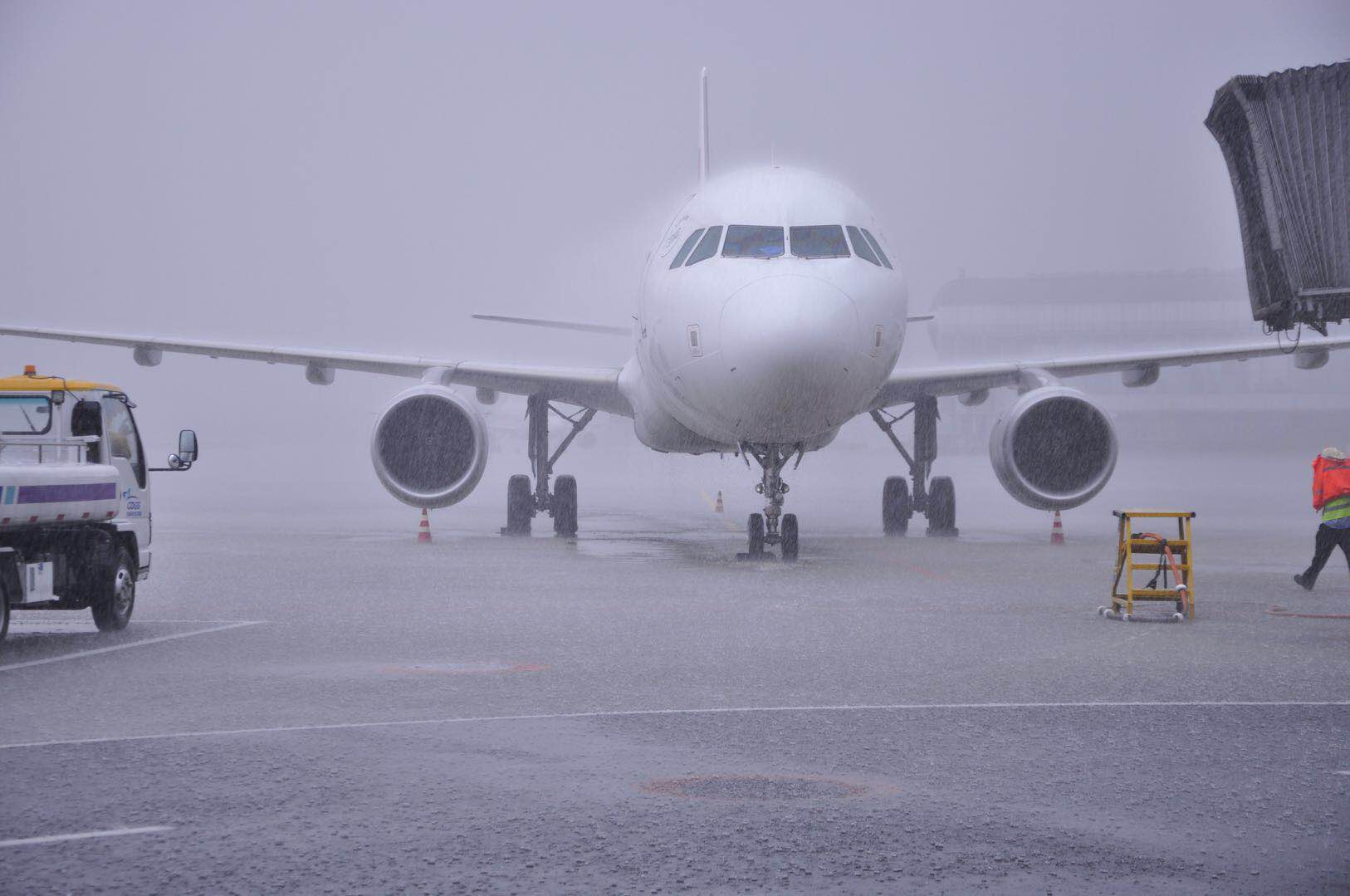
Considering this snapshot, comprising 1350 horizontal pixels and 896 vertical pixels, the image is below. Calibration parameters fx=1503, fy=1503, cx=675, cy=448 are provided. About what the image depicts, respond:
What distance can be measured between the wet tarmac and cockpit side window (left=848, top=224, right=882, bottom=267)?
3.51 m

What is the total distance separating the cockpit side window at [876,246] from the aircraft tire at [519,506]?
7.04 m

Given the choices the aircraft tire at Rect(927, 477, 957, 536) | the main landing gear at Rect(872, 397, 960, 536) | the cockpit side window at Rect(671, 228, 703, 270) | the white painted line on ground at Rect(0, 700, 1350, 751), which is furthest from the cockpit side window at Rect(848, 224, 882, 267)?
the white painted line on ground at Rect(0, 700, 1350, 751)

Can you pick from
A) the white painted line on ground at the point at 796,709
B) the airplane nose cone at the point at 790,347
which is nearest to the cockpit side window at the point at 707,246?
the airplane nose cone at the point at 790,347

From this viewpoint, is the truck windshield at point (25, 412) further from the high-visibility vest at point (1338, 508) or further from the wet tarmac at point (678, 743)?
the high-visibility vest at point (1338, 508)

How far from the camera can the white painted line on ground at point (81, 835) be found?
476 centimetres

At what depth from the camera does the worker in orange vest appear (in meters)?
12.9

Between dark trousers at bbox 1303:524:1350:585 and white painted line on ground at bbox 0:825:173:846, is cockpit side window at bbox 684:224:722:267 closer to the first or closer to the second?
dark trousers at bbox 1303:524:1350:585

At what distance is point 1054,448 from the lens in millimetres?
17938

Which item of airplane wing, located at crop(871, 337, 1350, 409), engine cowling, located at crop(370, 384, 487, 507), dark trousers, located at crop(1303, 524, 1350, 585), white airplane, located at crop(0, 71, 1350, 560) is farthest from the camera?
airplane wing, located at crop(871, 337, 1350, 409)

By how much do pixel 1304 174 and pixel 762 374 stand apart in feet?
15.6

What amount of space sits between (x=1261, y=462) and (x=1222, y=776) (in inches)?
1993

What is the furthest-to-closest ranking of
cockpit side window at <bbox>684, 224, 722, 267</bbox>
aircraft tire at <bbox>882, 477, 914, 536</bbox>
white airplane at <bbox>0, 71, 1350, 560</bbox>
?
aircraft tire at <bbox>882, 477, 914, 536</bbox>, cockpit side window at <bbox>684, 224, 722, 267</bbox>, white airplane at <bbox>0, 71, 1350, 560</bbox>

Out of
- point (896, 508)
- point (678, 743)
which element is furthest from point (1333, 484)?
point (678, 743)

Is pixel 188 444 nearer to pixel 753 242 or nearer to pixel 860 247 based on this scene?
pixel 753 242
